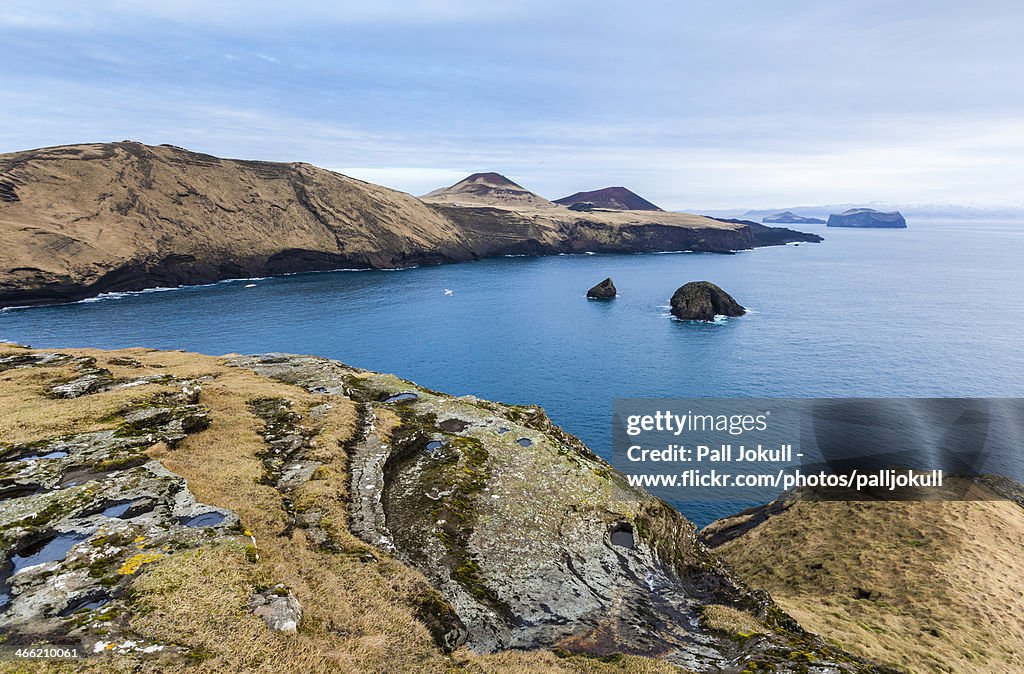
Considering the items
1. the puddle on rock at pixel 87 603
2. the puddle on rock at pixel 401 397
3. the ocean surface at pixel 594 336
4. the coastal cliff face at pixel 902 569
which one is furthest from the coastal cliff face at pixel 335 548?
the ocean surface at pixel 594 336

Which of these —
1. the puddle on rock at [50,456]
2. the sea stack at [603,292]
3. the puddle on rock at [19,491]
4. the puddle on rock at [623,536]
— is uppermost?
the sea stack at [603,292]

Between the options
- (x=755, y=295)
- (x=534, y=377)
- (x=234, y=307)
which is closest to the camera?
(x=534, y=377)

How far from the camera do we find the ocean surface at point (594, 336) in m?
69.3

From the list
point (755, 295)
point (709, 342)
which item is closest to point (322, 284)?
point (709, 342)

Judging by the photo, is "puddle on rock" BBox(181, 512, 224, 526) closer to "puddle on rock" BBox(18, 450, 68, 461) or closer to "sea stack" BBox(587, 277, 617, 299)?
"puddle on rock" BBox(18, 450, 68, 461)

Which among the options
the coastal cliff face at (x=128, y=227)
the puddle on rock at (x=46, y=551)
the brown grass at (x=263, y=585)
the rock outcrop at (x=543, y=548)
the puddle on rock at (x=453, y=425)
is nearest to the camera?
the brown grass at (x=263, y=585)

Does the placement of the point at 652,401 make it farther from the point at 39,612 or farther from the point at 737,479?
the point at 39,612

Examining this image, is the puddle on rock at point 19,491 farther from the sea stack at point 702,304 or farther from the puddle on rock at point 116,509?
the sea stack at point 702,304

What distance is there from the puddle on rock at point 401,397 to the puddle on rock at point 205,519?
17.8 meters

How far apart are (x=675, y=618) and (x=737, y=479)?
35.7 m

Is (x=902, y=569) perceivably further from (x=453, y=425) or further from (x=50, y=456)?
(x=50, y=456)

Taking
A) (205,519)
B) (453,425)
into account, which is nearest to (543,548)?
(453,425)

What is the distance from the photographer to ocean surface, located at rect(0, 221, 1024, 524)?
227ft

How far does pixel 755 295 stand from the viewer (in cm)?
14425
